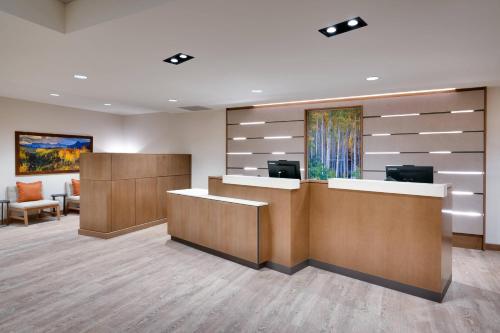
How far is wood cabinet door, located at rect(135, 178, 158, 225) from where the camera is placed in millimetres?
6223

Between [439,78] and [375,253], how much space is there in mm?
2738

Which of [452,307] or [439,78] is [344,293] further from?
[439,78]

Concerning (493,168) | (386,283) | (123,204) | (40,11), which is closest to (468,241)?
(493,168)

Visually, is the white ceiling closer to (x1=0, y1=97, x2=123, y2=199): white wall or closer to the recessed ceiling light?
the recessed ceiling light

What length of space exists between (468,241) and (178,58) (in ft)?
18.0

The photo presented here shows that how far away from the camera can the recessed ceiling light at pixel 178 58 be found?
3500 mm

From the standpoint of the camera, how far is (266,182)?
13.4 feet

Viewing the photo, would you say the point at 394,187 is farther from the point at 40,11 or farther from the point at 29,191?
the point at 29,191

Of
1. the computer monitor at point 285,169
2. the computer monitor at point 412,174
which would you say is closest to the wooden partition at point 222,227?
the computer monitor at point 285,169

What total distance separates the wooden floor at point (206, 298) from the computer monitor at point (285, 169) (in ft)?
4.50

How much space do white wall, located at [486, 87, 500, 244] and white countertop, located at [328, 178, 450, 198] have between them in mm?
2385

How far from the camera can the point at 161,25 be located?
106 inches

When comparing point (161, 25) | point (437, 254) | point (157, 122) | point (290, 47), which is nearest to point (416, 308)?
point (437, 254)

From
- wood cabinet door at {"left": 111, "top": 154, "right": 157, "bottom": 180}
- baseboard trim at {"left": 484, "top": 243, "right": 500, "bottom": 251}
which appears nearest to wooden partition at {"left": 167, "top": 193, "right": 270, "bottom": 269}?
wood cabinet door at {"left": 111, "top": 154, "right": 157, "bottom": 180}
